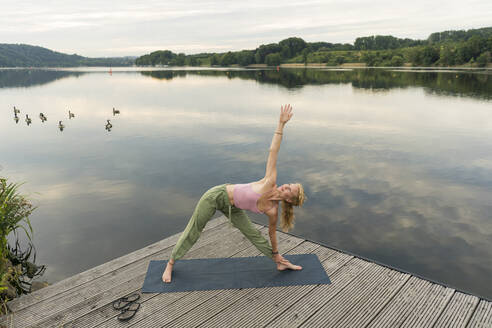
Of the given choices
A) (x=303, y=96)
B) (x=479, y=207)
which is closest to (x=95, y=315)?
(x=479, y=207)

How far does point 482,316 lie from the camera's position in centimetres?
466

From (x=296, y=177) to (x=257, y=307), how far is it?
9.99 m

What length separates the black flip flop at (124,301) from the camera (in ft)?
16.1

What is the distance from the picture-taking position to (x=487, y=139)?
67.4 ft

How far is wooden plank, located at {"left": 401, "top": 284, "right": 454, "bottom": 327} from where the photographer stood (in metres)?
4.57

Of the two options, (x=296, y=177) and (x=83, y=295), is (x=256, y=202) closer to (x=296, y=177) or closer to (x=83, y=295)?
(x=83, y=295)

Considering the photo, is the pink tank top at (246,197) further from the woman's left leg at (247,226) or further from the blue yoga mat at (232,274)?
the blue yoga mat at (232,274)

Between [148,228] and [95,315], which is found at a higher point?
[95,315]

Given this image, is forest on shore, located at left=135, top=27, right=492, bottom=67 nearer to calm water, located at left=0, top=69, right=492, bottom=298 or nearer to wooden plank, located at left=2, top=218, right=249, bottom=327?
calm water, located at left=0, top=69, right=492, bottom=298

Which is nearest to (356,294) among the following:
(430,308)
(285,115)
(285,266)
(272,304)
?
(430,308)

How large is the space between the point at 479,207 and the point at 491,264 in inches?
140

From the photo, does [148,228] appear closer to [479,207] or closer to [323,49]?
[479,207]

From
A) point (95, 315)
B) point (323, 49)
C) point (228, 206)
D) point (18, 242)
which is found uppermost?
point (323, 49)

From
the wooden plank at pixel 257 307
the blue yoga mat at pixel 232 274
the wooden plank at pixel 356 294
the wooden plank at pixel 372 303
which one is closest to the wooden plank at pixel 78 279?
the blue yoga mat at pixel 232 274
